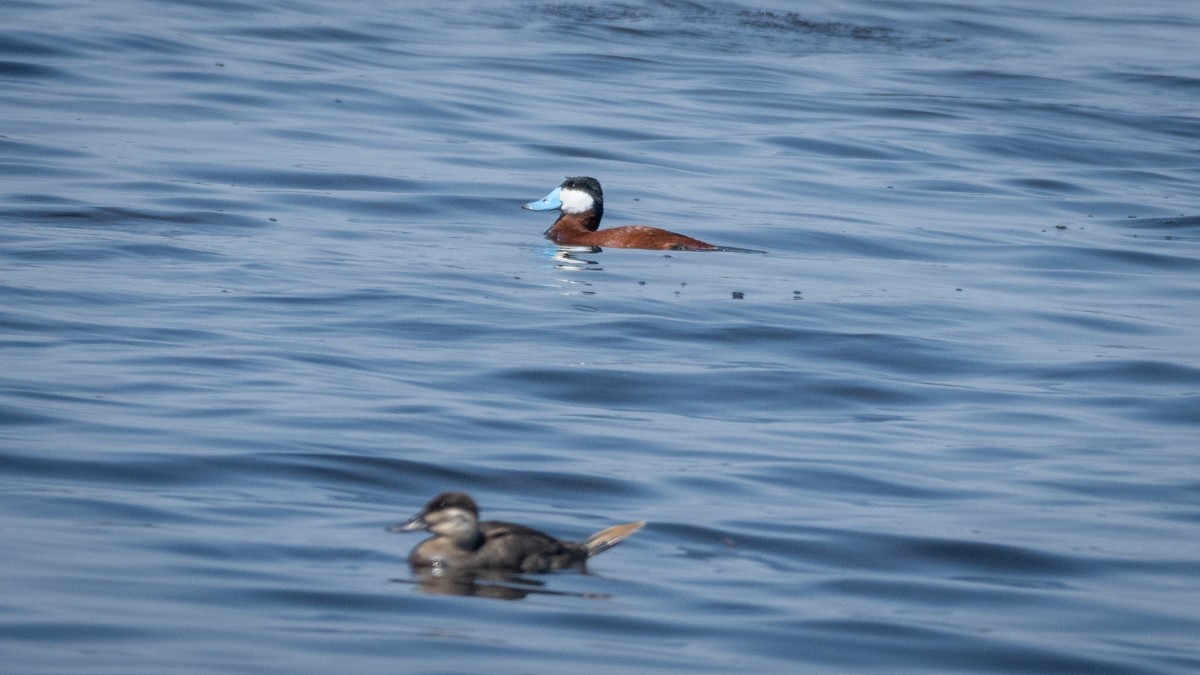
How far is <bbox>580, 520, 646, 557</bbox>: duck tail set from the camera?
6570 millimetres

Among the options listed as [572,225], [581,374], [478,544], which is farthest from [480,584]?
[572,225]

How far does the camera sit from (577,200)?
52.1ft

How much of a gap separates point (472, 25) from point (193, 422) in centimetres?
2184

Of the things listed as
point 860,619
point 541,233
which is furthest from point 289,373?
point 541,233

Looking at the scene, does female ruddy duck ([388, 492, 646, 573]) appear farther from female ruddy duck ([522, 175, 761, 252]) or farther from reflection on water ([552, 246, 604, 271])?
female ruddy duck ([522, 175, 761, 252])

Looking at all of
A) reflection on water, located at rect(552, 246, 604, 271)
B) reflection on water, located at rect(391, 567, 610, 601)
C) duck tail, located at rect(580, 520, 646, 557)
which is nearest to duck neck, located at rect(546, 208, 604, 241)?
reflection on water, located at rect(552, 246, 604, 271)

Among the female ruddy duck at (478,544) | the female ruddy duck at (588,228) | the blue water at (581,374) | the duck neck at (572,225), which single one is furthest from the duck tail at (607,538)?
the duck neck at (572,225)

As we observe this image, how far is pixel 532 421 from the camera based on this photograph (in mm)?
9016

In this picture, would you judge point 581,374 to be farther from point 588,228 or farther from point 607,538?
point 588,228

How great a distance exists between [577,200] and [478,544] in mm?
9559

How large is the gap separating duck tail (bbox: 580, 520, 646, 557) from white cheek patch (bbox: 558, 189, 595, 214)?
9.32m

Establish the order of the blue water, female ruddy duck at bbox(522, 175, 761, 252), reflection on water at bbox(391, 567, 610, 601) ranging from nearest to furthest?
the blue water
reflection on water at bbox(391, 567, 610, 601)
female ruddy duck at bbox(522, 175, 761, 252)

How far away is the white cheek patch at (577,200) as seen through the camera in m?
15.8

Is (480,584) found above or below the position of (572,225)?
below
